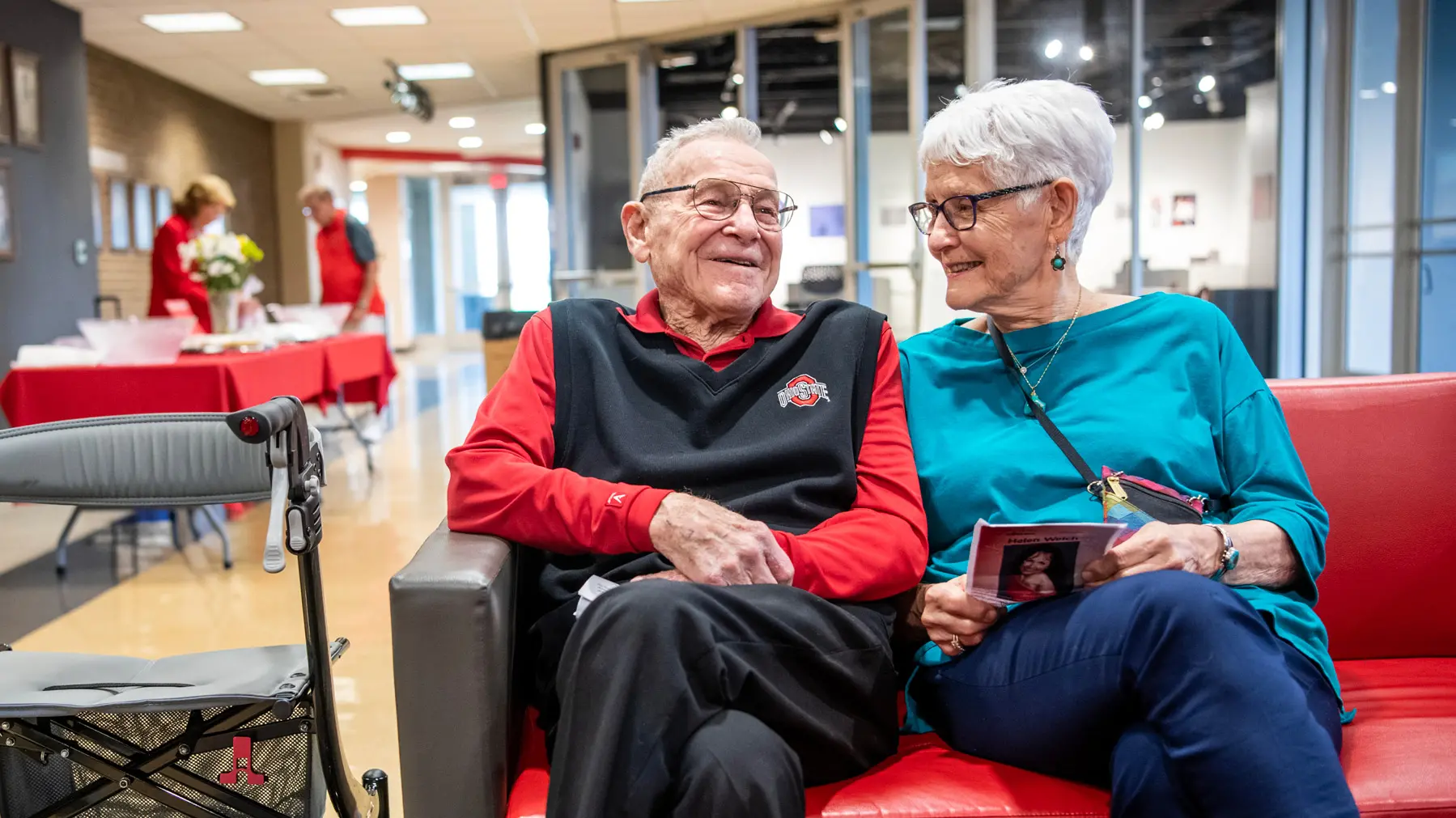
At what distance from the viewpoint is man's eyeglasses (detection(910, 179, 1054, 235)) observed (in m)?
1.58

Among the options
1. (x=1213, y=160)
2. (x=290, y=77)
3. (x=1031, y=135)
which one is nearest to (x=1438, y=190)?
(x=1213, y=160)

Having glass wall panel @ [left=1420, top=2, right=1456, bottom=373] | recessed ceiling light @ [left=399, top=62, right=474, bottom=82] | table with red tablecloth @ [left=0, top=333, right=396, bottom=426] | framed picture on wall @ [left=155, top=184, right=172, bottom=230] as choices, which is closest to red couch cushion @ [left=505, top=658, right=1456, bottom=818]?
table with red tablecloth @ [left=0, top=333, right=396, bottom=426]

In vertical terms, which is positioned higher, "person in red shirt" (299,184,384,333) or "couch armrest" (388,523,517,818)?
"person in red shirt" (299,184,384,333)

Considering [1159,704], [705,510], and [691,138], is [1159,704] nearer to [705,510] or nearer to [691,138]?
[705,510]

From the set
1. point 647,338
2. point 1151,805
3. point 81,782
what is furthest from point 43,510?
point 1151,805

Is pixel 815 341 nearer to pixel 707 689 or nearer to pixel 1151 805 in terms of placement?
pixel 707 689

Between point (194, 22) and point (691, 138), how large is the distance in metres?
7.71

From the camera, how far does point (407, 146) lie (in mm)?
16156

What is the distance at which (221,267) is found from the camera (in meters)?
4.48

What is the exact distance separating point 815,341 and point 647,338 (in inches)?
10.6

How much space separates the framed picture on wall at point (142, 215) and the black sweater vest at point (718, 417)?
881 centimetres

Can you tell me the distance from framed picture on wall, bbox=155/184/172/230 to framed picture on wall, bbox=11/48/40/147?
9.60 feet

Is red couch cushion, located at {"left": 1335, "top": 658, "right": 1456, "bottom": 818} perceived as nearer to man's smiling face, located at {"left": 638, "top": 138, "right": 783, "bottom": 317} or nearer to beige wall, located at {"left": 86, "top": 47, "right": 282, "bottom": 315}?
man's smiling face, located at {"left": 638, "top": 138, "right": 783, "bottom": 317}

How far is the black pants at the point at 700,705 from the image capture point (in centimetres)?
109
